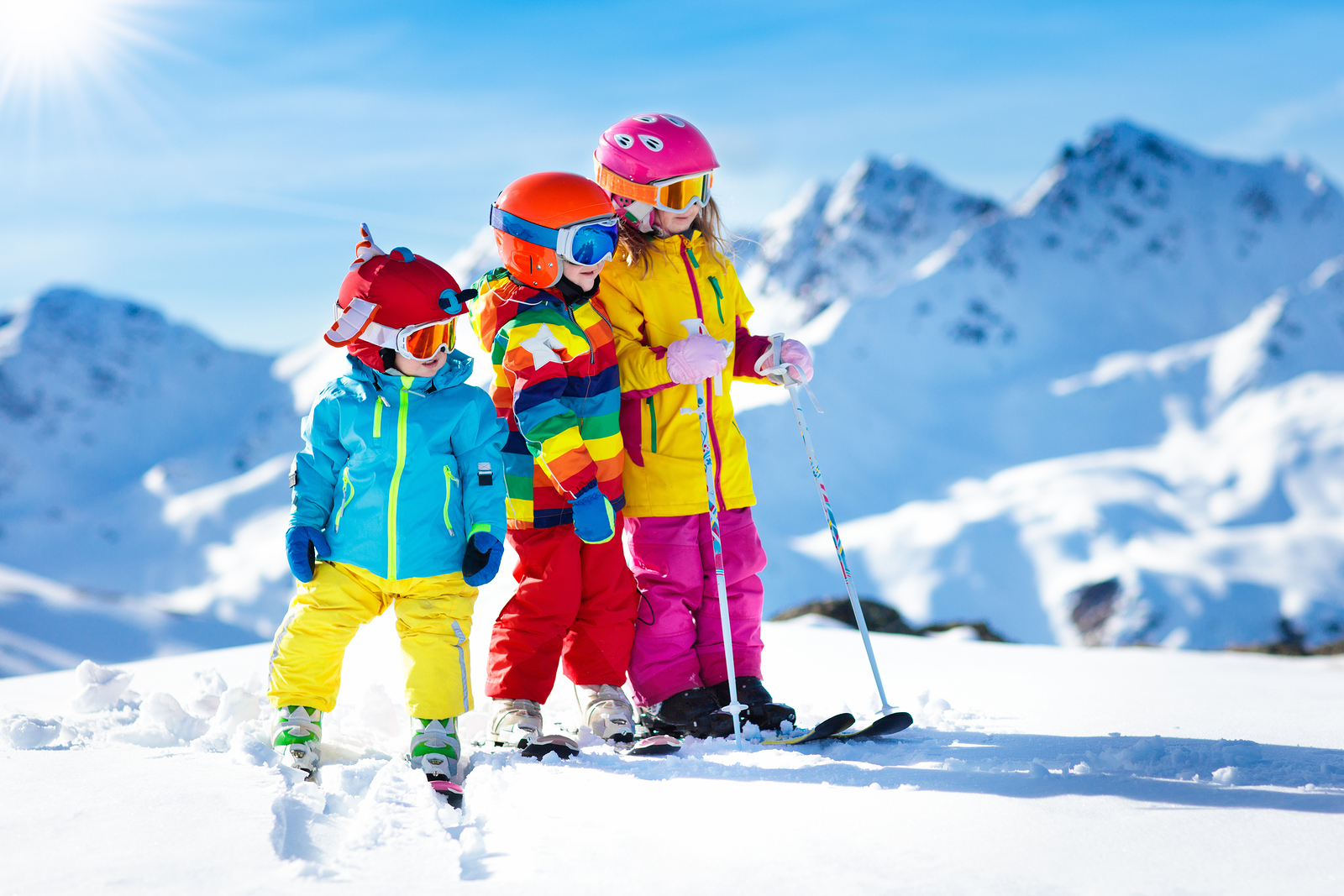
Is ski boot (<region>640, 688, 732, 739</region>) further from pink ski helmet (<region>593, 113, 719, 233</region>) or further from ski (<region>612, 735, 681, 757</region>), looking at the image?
pink ski helmet (<region>593, 113, 719, 233</region>)

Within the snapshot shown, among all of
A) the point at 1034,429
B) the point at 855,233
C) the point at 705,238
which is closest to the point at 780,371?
the point at 705,238

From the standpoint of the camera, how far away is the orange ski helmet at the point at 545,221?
3.82m

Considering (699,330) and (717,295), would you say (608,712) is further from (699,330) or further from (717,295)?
(717,295)

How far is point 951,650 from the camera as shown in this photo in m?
6.36

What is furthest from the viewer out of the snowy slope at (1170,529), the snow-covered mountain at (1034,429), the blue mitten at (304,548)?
the snow-covered mountain at (1034,429)

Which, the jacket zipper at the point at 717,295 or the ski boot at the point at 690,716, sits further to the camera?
the jacket zipper at the point at 717,295

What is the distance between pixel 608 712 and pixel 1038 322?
153418mm

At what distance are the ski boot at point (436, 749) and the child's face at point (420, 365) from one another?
46.5 inches

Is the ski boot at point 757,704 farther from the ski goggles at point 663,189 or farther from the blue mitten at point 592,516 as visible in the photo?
the ski goggles at point 663,189

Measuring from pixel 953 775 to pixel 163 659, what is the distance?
17.4 ft

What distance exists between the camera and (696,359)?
3846 millimetres

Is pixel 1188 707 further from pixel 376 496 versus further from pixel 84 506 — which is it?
pixel 84 506

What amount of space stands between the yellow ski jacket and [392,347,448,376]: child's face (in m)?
0.77

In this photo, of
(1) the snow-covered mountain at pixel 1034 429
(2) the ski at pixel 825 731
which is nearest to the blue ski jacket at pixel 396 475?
(2) the ski at pixel 825 731
